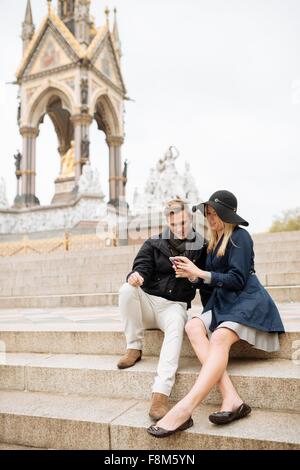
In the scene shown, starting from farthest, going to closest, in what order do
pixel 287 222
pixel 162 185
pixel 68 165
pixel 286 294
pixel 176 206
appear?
pixel 287 222
pixel 68 165
pixel 162 185
pixel 286 294
pixel 176 206

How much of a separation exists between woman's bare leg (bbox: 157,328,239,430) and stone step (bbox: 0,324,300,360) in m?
0.42

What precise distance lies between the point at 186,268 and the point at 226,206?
0.46 m

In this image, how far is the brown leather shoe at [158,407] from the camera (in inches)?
84.4

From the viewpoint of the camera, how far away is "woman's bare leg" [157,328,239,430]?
2.04 m

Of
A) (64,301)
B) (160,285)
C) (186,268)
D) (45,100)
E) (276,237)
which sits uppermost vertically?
(45,100)

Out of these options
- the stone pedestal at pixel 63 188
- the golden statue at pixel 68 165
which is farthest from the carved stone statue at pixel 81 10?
the stone pedestal at pixel 63 188

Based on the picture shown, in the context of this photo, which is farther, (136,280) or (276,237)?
(276,237)

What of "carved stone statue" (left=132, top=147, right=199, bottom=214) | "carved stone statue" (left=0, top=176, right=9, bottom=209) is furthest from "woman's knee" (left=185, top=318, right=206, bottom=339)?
"carved stone statue" (left=0, top=176, right=9, bottom=209)

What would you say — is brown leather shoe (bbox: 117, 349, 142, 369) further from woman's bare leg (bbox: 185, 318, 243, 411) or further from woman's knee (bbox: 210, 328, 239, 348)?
woman's knee (bbox: 210, 328, 239, 348)

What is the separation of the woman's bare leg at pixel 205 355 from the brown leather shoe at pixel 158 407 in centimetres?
30

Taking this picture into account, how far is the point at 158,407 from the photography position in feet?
7.16

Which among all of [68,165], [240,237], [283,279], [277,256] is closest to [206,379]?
[240,237]

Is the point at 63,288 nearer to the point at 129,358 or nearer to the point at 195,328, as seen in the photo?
the point at 129,358

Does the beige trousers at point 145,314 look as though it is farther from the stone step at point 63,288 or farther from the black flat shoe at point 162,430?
the stone step at point 63,288
